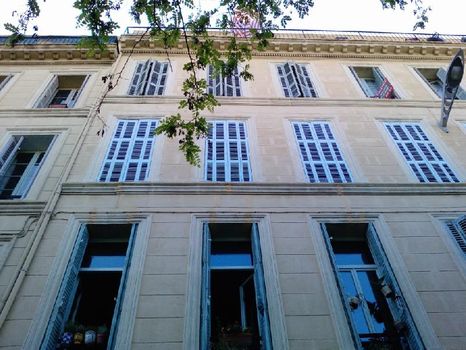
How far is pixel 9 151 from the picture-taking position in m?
9.10

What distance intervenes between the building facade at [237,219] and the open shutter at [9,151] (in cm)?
4

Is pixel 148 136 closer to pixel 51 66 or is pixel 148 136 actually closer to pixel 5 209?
pixel 5 209

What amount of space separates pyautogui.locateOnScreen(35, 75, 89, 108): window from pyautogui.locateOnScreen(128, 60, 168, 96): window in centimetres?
156

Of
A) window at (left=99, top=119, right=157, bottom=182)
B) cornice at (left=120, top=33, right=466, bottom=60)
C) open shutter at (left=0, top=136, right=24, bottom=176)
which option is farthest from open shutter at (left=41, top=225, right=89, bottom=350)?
cornice at (left=120, top=33, right=466, bottom=60)

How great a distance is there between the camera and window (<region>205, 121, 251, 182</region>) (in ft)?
27.4

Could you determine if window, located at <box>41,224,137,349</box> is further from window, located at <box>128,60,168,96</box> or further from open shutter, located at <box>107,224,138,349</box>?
window, located at <box>128,60,168,96</box>

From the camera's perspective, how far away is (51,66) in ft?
41.1

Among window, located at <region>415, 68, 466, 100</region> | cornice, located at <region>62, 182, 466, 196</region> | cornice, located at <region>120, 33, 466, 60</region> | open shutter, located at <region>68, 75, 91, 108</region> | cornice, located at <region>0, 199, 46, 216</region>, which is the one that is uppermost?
cornice, located at <region>120, 33, 466, 60</region>

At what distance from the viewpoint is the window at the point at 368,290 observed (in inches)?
230

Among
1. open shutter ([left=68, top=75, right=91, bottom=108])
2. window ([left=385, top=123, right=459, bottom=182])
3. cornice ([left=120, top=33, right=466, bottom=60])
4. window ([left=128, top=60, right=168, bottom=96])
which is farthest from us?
cornice ([left=120, top=33, right=466, bottom=60])

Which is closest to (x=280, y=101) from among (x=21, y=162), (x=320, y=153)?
(x=320, y=153)

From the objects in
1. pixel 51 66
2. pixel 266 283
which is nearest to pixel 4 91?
pixel 51 66

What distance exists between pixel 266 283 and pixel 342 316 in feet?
4.04

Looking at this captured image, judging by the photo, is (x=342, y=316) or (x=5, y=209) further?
(x=5, y=209)
